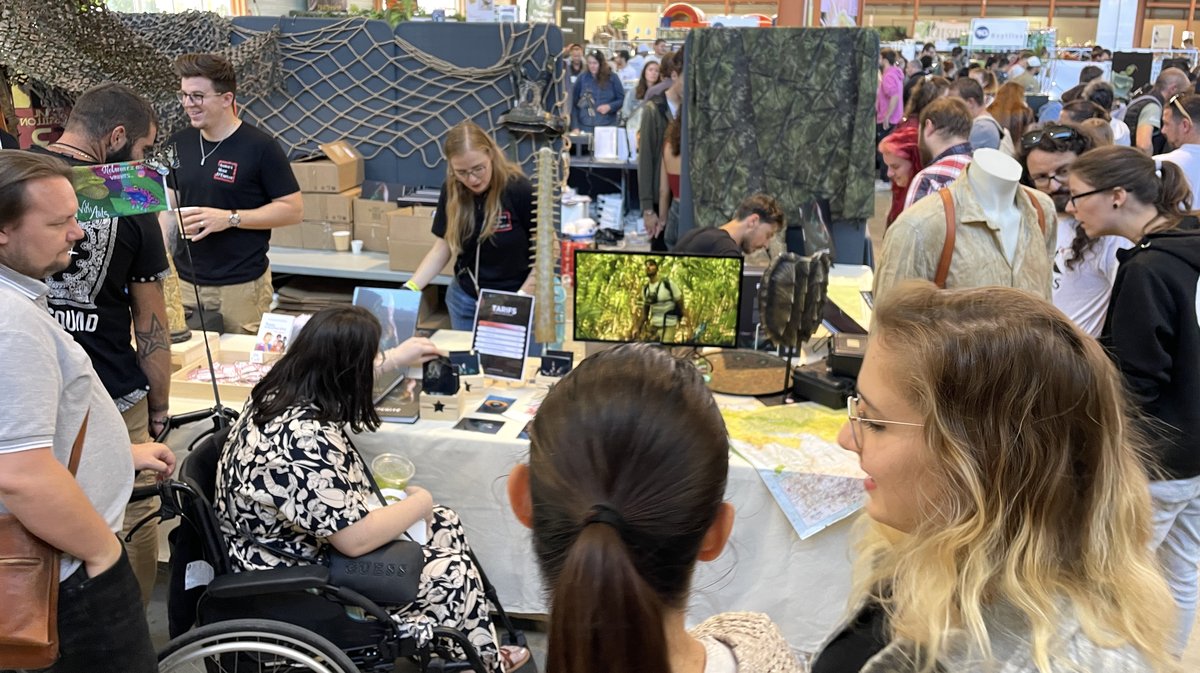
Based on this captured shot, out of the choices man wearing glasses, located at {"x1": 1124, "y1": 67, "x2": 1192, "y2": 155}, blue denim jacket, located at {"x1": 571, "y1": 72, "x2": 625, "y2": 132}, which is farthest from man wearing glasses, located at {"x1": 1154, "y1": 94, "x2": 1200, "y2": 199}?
blue denim jacket, located at {"x1": 571, "y1": 72, "x2": 625, "y2": 132}

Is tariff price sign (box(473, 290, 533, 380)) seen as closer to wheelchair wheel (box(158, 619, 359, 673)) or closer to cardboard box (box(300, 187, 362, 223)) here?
wheelchair wheel (box(158, 619, 359, 673))

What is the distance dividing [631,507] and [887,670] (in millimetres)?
324

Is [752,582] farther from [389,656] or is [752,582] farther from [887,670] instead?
[887,670]

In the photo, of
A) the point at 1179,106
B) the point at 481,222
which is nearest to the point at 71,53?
the point at 481,222

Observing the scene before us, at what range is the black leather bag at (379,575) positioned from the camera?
2027mm

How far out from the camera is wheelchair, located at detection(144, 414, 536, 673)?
1.92 m

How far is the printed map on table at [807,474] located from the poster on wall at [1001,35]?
14018mm

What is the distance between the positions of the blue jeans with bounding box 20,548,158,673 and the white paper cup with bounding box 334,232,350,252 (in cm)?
388

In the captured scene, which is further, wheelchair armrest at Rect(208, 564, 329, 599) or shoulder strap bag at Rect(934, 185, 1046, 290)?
shoulder strap bag at Rect(934, 185, 1046, 290)

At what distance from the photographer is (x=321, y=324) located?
2031 millimetres

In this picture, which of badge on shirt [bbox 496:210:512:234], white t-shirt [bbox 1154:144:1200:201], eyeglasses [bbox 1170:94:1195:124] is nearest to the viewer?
badge on shirt [bbox 496:210:512:234]

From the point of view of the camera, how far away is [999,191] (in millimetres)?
2514

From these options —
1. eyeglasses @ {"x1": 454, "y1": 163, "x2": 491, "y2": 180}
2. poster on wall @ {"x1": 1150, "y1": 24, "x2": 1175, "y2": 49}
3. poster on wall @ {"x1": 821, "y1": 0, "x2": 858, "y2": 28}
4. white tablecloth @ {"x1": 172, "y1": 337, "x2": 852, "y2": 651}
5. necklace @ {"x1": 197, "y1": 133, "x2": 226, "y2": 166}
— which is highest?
poster on wall @ {"x1": 1150, "y1": 24, "x2": 1175, "y2": 49}

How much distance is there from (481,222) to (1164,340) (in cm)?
212
